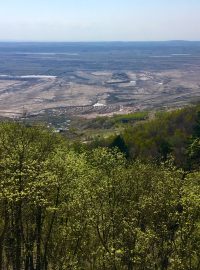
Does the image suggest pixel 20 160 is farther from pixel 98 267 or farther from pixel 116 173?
pixel 98 267

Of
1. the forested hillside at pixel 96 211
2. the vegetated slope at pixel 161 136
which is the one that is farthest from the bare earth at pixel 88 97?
the forested hillside at pixel 96 211

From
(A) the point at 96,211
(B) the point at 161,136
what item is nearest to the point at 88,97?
(B) the point at 161,136

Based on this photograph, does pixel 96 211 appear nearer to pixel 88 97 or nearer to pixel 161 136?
pixel 161 136

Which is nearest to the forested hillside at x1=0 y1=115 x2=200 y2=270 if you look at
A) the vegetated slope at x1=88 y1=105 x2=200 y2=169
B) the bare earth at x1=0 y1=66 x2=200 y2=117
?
the vegetated slope at x1=88 y1=105 x2=200 y2=169

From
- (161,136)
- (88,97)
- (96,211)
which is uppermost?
(96,211)

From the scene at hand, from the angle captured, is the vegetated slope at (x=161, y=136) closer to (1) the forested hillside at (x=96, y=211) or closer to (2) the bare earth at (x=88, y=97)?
(1) the forested hillside at (x=96, y=211)

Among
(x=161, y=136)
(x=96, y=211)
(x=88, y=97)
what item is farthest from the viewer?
(x=88, y=97)

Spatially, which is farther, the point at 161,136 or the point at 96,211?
the point at 161,136

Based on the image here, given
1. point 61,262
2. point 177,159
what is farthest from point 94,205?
point 177,159
